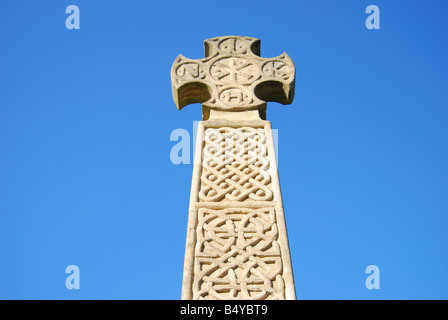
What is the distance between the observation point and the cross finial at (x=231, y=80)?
164 inches

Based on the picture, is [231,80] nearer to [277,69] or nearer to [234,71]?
[234,71]

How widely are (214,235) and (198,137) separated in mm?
936

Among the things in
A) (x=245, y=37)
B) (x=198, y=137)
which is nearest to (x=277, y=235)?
(x=198, y=137)

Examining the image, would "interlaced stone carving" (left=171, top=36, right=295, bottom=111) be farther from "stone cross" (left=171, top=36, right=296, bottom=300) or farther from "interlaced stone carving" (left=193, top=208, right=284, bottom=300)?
"interlaced stone carving" (left=193, top=208, right=284, bottom=300)

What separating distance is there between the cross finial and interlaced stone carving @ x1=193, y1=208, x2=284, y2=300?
115cm

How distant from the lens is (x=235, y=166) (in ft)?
12.0

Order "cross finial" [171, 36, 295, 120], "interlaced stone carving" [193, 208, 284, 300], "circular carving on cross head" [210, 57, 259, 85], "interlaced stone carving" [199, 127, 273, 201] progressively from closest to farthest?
"interlaced stone carving" [193, 208, 284, 300]
"interlaced stone carving" [199, 127, 273, 201]
"cross finial" [171, 36, 295, 120]
"circular carving on cross head" [210, 57, 259, 85]

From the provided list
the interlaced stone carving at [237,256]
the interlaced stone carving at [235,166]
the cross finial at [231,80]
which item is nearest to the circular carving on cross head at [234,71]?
the cross finial at [231,80]

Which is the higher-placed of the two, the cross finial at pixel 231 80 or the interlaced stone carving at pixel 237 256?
the cross finial at pixel 231 80

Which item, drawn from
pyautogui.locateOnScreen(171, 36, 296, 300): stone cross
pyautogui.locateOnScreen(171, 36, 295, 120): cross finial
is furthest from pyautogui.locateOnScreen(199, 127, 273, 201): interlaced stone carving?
pyautogui.locateOnScreen(171, 36, 295, 120): cross finial

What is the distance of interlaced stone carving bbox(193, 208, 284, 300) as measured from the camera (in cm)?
280

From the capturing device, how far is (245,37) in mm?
4703

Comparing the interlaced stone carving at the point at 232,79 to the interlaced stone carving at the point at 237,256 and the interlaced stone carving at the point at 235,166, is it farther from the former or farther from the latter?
the interlaced stone carving at the point at 237,256
